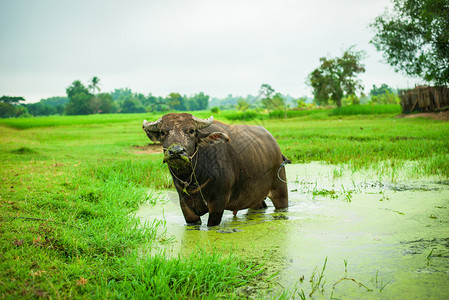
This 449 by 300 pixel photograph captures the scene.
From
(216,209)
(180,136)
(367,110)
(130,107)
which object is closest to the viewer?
(180,136)

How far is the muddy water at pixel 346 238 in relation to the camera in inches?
102

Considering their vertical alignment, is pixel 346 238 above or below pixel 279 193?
below

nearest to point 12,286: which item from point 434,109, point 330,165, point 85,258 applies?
point 85,258

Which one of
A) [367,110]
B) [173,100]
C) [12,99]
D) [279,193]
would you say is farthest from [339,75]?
[12,99]

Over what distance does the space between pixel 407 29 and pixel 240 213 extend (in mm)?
22374

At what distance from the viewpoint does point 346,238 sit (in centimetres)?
A: 358

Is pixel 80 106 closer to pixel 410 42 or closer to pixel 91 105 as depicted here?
pixel 91 105

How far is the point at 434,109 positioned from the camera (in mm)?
22453

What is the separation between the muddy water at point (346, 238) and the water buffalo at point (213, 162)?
1.00ft

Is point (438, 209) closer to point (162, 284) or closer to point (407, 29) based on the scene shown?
point (162, 284)

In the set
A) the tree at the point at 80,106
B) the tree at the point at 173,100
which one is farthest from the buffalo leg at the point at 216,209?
the tree at the point at 80,106

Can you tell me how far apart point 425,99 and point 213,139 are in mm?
23407

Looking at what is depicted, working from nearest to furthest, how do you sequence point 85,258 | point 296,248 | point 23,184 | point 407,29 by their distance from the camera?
1. point 85,258
2. point 296,248
3. point 23,184
4. point 407,29

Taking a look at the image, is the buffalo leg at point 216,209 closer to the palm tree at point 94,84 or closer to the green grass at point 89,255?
the green grass at point 89,255
